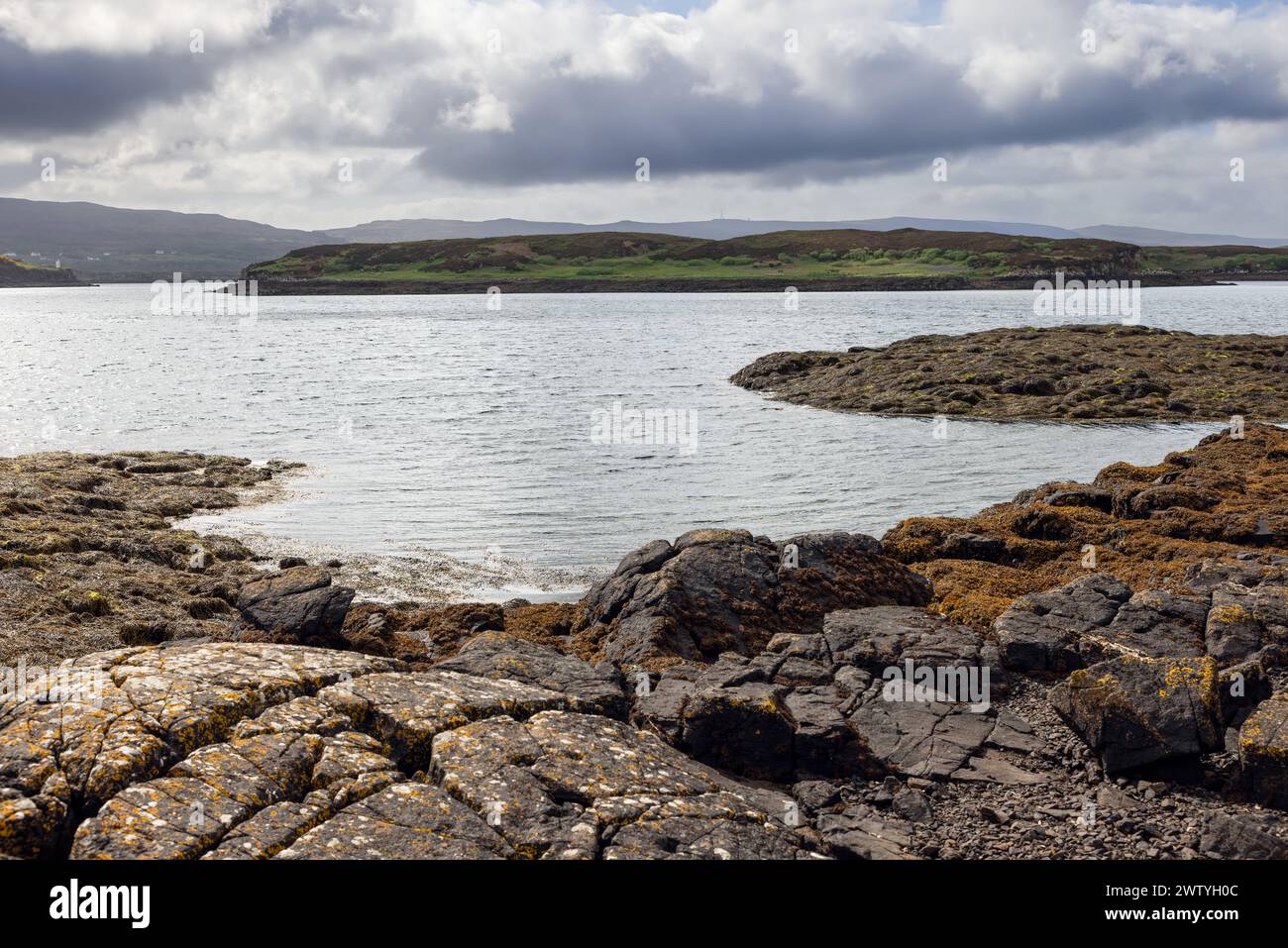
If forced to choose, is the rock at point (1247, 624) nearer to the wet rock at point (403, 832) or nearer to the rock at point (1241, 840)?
the rock at point (1241, 840)

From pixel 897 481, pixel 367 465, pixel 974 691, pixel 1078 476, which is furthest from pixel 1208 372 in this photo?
pixel 974 691

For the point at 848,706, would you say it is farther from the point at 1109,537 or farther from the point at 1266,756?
the point at 1109,537

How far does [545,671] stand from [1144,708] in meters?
7.91

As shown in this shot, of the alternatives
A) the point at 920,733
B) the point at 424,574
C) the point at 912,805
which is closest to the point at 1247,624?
the point at 920,733

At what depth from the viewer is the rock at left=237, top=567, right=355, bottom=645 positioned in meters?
16.9

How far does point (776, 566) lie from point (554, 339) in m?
94.4

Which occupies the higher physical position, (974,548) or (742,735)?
(974,548)

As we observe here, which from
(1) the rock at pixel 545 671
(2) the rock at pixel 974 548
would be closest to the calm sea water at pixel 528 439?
(2) the rock at pixel 974 548

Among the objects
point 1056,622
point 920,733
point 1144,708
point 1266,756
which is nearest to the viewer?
point 1266,756

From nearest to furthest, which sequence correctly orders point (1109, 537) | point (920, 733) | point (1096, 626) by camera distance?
point (920, 733) → point (1096, 626) → point (1109, 537)

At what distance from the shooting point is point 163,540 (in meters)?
24.6

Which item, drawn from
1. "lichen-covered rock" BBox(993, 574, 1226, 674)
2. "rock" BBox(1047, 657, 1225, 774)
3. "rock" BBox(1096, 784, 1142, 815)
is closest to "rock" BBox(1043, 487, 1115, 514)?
"lichen-covered rock" BBox(993, 574, 1226, 674)

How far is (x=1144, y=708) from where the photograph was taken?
41.8 feet

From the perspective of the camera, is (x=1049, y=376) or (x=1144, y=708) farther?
(x=1049, y=376)
